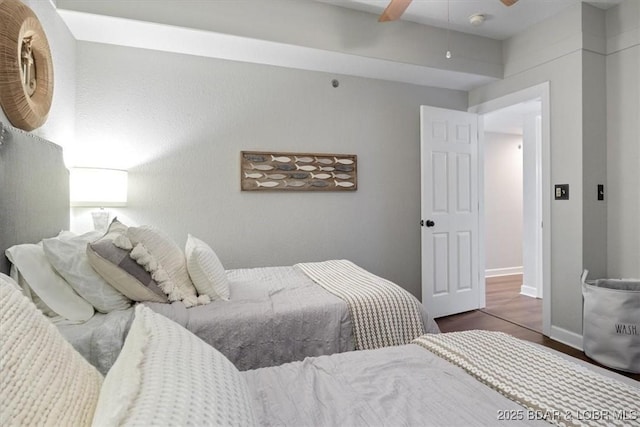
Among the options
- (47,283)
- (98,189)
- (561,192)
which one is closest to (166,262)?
(47,283)

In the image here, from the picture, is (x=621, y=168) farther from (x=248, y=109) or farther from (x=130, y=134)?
(x=130, y=134)

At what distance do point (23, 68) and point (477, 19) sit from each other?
315 centimetres

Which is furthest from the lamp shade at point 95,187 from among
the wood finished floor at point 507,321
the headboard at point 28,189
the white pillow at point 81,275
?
the wood finished floor at point 507,321

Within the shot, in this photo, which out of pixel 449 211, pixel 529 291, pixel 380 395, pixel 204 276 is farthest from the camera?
pixel 529 291

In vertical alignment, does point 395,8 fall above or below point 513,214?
above

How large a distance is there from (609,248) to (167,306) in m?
3.28

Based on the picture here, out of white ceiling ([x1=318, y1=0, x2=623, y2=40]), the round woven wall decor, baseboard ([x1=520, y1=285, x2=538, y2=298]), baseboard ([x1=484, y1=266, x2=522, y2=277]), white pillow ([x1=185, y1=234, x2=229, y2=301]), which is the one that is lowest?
baseboard ([x1=520, y1=285, x2=538, y2=298])

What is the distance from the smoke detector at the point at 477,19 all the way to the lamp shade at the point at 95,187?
9.95ft

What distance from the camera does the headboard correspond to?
1.41 meters

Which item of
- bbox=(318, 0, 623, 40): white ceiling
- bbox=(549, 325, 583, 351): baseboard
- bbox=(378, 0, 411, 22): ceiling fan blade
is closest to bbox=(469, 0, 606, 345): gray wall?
bbox=(549, 325, 583, 351): baseboard

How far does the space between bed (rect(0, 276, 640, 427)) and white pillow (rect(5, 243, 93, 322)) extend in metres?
0.71

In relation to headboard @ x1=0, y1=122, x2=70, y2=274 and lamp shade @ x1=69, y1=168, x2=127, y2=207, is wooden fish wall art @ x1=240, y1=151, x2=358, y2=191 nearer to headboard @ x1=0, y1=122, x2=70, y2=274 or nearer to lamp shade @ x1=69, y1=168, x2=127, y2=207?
lamp shade @ x1=69, y1=168, x2=127, y2=207

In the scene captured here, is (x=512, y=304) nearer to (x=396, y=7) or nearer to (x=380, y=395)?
(x=396, y=7)

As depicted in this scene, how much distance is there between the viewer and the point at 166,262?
1787mm
